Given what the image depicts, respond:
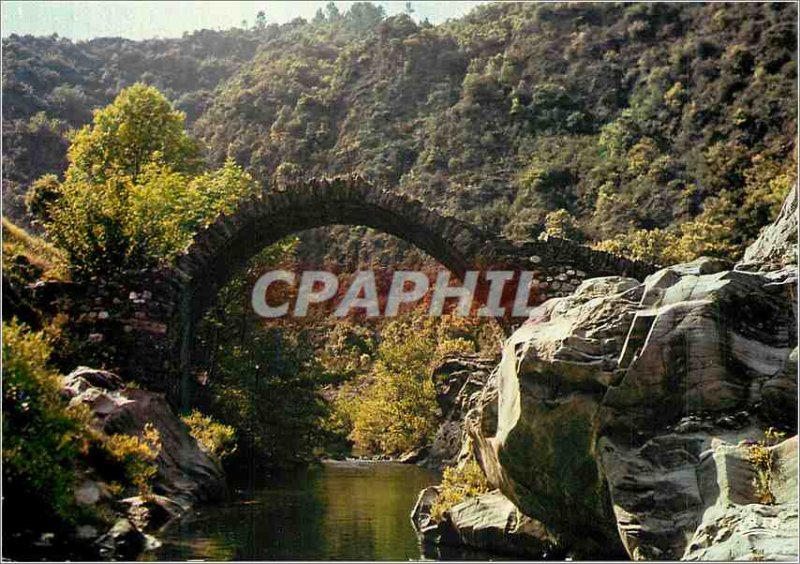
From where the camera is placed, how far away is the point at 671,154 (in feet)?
168

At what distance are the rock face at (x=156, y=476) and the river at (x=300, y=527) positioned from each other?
25 centimetres

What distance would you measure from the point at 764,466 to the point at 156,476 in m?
7.67

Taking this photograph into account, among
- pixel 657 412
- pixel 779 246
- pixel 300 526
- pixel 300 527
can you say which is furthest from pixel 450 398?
pixel 657 412

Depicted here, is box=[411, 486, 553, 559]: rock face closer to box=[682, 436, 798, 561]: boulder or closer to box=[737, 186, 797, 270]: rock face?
box=[682, 436, 798, 561]: boulder

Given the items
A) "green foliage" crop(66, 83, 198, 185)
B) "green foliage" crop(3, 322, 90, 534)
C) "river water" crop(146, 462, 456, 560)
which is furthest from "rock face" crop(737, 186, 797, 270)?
"green foliage" crop(66, 83, 198, 185)

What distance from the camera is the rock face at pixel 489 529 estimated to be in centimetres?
1115

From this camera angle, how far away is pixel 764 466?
8.98m

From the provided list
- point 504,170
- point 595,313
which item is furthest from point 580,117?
point 595,313

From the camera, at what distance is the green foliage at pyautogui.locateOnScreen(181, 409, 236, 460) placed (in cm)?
1733

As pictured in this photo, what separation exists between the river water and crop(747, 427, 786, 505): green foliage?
3.70 metres

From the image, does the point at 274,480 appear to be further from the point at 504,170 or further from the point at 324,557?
the point at 504,170

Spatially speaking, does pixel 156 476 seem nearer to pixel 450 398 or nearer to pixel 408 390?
pixel 450 398

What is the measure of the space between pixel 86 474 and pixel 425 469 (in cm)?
1857

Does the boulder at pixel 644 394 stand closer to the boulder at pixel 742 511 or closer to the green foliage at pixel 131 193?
the boulder at pixel 742 511
